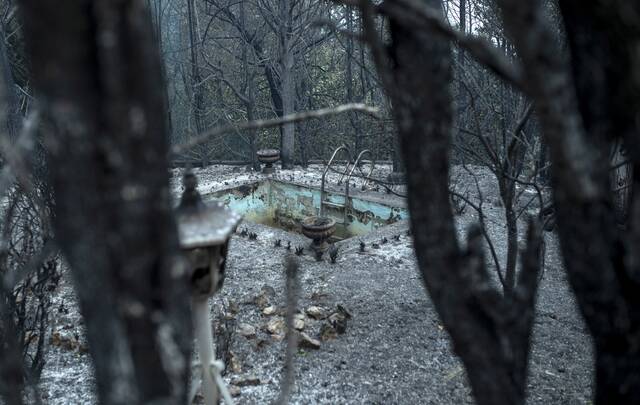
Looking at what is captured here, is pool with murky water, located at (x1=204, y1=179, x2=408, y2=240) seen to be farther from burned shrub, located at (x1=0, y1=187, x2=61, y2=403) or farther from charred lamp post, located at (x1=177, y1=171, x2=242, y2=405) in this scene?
charred lamp post, located at (x1=177, y1=171, x2=242, y2=405)

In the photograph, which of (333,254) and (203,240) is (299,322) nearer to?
(333,254)

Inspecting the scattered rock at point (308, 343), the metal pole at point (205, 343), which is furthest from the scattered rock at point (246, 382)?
the metal pole at point (205, 343)

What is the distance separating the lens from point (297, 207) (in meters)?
10.4

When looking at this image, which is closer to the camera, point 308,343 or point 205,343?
point 205,343

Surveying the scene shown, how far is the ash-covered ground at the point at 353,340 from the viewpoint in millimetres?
4301

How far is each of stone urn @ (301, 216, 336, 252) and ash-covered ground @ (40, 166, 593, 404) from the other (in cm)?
30

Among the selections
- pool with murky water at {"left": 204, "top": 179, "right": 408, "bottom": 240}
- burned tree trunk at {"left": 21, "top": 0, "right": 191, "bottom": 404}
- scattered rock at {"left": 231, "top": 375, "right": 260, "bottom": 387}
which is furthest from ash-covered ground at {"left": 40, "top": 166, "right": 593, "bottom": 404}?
burned tree trunk at {"left": 21, "top": 0, "right": 191, "bottom": 404}

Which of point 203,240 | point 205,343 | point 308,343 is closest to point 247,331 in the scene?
point 308,343

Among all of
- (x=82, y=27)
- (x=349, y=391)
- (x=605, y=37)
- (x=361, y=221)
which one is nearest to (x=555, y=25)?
(x=361, y=221)

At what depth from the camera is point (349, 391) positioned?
429 centimetres

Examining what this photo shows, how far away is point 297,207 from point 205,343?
8.08 m

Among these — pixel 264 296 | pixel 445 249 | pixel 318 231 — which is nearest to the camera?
pixel 445 249

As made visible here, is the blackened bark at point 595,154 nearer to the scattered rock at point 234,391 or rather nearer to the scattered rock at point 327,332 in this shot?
the scattered rock at point 234,391

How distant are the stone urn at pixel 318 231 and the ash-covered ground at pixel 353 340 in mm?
304
